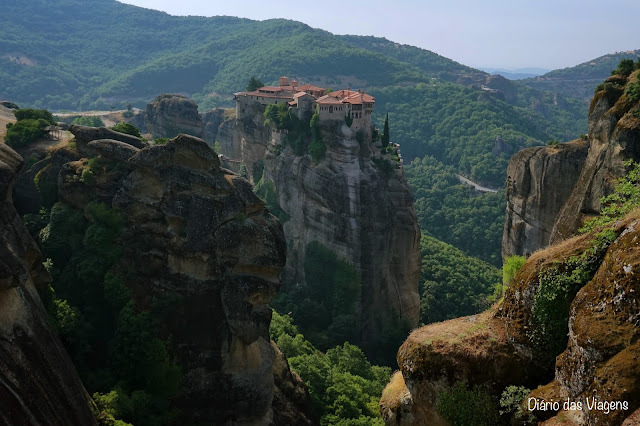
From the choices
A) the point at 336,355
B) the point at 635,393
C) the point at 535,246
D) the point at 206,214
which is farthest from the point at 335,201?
the point at 635,393

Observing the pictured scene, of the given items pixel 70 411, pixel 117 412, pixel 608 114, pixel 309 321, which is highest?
pixel 608 114

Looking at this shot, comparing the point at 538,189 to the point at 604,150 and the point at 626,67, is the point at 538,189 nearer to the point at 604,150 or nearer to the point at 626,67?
the point at 626,67

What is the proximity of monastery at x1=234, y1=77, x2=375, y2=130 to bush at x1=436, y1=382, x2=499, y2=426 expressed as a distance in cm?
5109

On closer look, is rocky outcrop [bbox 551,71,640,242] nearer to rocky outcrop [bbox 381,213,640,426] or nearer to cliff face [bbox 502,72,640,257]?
cliff face [bbox 502,72,640,257]

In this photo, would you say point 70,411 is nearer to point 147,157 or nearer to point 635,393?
point 147,157

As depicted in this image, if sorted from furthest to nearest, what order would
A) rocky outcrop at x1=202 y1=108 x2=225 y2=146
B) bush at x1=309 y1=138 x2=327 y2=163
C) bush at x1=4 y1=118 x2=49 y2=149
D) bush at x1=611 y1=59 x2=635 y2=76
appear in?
rocky outcrop at x1=202 y1=108 x2=225 y2=146 < bush at x1=309 y1=138 x2=327 y2=163 < bush at x1=4 y1=118 x2=49 y2=149 < bush at x1=611 y1=59 x2=635 y2=76

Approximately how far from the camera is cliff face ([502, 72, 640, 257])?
26.2m

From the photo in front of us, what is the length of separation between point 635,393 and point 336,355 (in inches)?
1524

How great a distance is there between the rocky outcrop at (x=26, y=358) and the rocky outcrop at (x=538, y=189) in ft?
84.4

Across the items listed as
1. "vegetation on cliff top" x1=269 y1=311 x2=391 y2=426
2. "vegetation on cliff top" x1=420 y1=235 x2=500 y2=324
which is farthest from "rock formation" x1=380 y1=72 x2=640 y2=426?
"vegetation on cliff top" x1=420 y1=235 x2=500 y2=324

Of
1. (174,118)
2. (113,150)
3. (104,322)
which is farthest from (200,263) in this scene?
(174,118)

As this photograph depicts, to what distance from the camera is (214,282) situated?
2889 cm

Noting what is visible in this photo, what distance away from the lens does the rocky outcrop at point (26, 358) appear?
58.0ft

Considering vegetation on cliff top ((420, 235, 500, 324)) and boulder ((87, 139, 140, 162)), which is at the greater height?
boulder ((87, 139, 140, 162))
